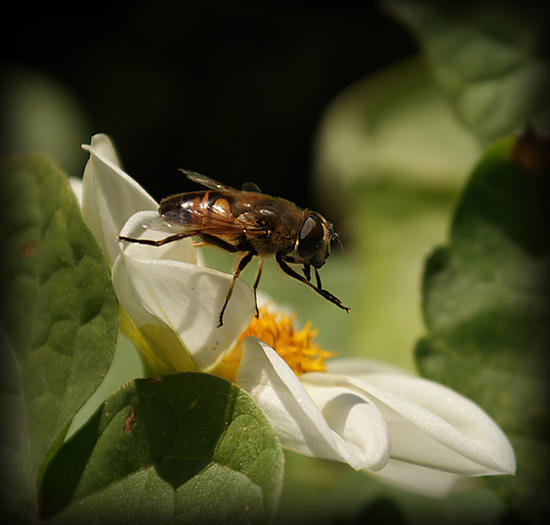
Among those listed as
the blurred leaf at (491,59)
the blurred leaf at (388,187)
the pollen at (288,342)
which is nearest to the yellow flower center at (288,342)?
the pollen at (288,342)

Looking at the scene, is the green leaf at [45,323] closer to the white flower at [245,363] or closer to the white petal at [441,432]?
the white flower at [245,363]

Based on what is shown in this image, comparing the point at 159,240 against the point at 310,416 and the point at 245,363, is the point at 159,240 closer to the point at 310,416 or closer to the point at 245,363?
the point at 245,363

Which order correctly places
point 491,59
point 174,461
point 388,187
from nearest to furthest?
point 174,461
point 491,59
point 388,187

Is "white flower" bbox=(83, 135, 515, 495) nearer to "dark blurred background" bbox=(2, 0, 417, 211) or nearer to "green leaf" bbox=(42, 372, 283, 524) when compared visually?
"green leaf" bbox=(42, 372, 283, 524)

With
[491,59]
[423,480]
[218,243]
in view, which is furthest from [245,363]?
[491,59]

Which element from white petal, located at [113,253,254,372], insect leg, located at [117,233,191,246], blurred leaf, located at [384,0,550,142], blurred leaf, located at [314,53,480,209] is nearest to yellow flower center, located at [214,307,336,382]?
white petal, located at [113,253,254,372]

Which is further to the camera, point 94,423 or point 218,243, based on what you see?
point 218,243

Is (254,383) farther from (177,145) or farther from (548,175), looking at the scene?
(177,145)

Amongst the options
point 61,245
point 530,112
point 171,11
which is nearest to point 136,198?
point 61,245
